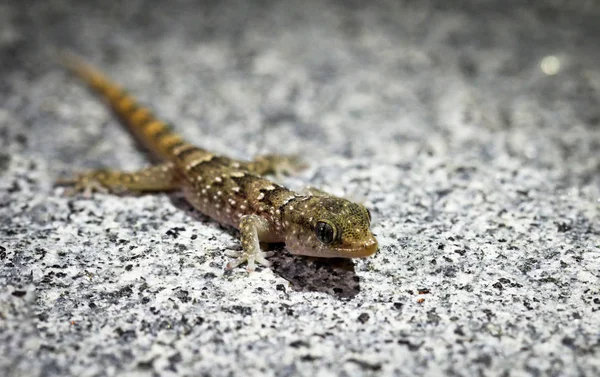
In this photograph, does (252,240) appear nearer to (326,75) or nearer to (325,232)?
(325,232)

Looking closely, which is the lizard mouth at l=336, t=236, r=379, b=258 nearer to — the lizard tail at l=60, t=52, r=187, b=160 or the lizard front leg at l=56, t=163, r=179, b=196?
the lizard front leg at l=56, t=163, r=179, b=196

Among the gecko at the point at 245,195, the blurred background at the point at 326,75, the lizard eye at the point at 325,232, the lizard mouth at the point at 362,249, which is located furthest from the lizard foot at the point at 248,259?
the blurred background at the point at 326,75

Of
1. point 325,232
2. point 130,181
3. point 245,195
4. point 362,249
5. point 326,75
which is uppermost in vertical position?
point 326,75

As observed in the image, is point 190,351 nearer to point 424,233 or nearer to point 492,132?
point 424,233

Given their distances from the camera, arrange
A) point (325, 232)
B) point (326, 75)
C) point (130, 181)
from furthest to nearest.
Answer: point (326, 75), point (130, 181), point (325, 232)


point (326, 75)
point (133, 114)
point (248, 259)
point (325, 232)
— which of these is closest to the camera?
point (325, 232)

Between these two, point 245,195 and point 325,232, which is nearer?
point 325,232

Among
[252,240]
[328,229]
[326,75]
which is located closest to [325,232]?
[328,229]

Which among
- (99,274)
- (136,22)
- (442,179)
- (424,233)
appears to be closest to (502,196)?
(442,179)
